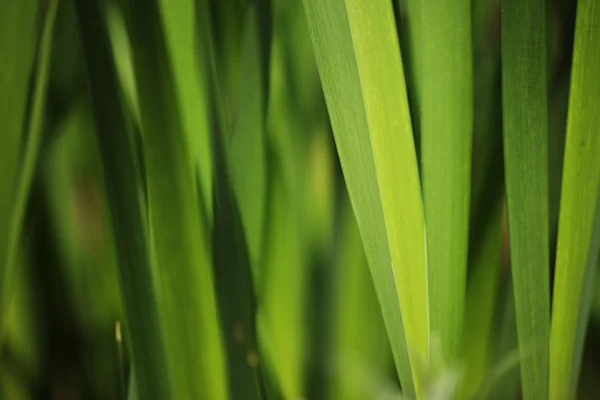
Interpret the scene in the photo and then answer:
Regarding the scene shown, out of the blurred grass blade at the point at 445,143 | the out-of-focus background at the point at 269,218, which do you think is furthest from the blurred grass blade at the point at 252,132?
the blurred grass blade at the point at 445,143

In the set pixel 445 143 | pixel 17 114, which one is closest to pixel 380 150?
pixel 445 143

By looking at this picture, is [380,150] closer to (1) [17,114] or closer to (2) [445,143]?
(2) [445,143]

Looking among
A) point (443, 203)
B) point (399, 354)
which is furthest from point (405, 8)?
point (399, 354)

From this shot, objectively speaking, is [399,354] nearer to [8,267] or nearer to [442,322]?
[442,322]

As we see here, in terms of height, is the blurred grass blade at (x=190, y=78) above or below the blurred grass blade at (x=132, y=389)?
above

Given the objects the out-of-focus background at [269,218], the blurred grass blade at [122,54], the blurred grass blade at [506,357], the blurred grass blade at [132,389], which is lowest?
the blurred grass blade at [506,357]

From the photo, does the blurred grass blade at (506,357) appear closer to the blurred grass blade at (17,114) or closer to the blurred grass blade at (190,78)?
the blurred grass blade at (190,78)

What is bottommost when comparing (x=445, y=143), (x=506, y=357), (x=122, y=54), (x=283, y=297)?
(x=506, y=357)

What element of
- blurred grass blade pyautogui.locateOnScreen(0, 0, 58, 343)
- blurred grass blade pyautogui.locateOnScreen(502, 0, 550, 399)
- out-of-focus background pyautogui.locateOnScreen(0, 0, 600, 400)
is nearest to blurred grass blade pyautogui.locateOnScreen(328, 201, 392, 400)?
out-of-focus background pyautogui.locateOnScreen(0, 0, 600, 400)
